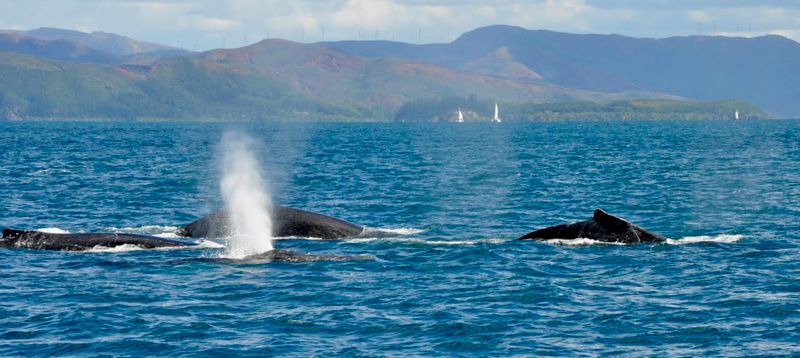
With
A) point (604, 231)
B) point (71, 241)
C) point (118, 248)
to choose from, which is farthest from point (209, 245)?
point (604, 231)

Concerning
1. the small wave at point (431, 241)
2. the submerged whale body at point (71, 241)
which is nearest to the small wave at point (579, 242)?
the small wave at point (431, 241)

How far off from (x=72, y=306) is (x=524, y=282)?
1284 cm

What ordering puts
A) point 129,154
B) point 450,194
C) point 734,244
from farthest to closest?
point 129,154 < point 450,194 < point 734,244

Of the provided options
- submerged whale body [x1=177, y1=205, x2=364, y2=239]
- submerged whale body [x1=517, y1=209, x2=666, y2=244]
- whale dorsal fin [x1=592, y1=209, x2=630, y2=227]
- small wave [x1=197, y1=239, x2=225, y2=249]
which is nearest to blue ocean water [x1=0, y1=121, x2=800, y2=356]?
small wave [x1=197, y1=239, x2=225, y2=249]

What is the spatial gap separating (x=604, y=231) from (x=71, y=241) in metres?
19.0

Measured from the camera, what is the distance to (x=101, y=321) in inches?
1153

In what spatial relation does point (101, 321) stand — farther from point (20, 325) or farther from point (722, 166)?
point (722, 166)

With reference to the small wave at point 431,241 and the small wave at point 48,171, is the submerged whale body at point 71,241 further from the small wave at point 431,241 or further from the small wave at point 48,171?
the small wave at point 48,171

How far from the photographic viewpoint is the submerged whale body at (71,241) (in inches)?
1629

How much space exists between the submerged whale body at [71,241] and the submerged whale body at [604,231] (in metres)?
13.6

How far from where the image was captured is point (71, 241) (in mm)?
41625

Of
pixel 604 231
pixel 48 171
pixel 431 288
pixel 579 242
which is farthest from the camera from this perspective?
pixel 48 171

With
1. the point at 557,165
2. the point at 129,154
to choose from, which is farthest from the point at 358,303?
the point at 129,154

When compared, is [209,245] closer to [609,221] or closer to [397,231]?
[397,231]
